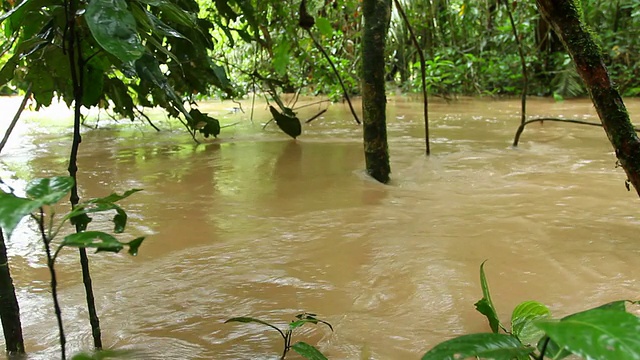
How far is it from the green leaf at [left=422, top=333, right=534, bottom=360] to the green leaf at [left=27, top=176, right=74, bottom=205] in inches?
19.4

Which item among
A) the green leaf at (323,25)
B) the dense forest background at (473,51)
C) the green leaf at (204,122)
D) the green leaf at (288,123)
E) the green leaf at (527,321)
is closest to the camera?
the green leaf at (527,321)

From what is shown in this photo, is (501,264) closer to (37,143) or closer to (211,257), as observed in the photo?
(211,257)

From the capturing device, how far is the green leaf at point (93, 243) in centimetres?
69

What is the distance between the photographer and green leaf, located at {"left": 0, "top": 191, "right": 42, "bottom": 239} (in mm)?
586

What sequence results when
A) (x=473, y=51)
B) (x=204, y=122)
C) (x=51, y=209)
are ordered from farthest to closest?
(x=473, y=51), (x=204, y=122), (x=51, y=209)

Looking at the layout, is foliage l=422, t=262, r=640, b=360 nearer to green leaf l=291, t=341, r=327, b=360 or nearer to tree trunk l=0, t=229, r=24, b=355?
green leaf l=291, t=341, r=327, b=360

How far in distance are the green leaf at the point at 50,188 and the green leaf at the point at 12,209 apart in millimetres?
23

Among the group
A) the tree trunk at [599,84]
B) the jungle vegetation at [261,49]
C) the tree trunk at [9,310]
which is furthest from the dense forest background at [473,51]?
the tree trunk at [9,310]

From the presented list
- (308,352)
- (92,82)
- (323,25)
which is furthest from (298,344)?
(323,25)

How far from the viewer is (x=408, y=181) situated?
2.74m

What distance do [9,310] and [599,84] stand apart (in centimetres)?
130

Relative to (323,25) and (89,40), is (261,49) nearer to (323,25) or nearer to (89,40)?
(323,25)

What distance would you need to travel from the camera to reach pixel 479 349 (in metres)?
0.72

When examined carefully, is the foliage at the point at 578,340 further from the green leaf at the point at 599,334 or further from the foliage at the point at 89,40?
the foliage at the point at 89,40
